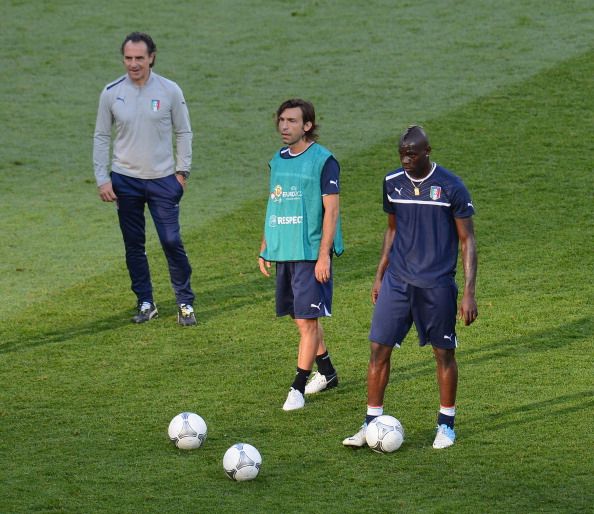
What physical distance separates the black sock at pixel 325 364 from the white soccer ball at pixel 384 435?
1230 mm

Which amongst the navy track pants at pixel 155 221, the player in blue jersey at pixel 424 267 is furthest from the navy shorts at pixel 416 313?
the navy track pants at pixel 155 221

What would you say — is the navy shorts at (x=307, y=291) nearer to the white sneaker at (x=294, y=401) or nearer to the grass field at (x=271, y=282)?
the white sneaker at (x=294, y=401)

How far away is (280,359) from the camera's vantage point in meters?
9.26

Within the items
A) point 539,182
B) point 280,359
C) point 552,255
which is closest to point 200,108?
point 539,182

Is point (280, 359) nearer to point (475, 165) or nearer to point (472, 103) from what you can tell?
point (475, 165)

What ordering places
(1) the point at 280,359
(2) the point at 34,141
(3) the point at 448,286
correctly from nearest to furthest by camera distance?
(3) the point at 448,286 → (1) the point at 280,359 → (2) the point at 34,141

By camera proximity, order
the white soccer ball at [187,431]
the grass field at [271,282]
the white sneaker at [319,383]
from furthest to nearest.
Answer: the white sneaker at [319,383] < the white soccer ball at [187,431] < the grass field at [271,282]

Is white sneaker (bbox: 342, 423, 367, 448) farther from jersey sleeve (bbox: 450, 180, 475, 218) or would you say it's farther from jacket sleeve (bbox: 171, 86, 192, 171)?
jacket sleeve (bbox: 171, 86, 192, 171)

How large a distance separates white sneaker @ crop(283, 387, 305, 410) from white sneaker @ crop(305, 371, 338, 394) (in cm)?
31

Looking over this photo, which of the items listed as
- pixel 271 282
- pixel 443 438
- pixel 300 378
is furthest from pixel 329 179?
pixel 271 282

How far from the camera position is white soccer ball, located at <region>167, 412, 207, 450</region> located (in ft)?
24.3

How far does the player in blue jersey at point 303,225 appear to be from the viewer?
26.2ft

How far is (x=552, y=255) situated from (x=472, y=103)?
489 cm

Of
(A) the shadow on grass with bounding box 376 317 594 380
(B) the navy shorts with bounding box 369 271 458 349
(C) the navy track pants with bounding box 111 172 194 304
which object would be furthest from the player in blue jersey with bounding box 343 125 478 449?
(C) the navy track pants with bounding box 111 172 194 304
